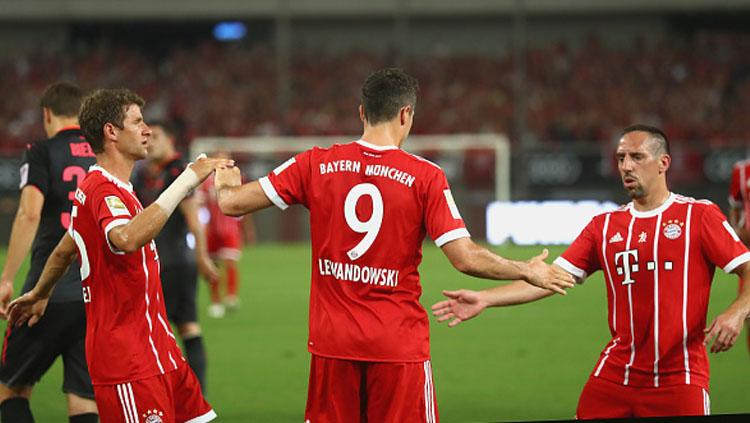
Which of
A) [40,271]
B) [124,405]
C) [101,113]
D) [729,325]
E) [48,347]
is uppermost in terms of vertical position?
[101,113]

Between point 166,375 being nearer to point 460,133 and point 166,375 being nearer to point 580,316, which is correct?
point 580,316

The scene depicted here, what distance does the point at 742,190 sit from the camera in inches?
308

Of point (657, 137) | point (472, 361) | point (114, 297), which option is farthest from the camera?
point (472, 361)

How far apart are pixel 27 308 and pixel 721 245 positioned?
10.8 feet

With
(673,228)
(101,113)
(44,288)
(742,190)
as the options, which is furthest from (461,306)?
(742,190)

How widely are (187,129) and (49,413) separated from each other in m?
23.2

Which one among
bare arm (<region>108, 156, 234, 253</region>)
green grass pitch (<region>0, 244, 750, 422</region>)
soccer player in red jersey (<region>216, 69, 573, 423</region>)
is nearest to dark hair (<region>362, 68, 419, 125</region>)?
soccer player in red jersey (<region>216, 69, 573, 423</region>)

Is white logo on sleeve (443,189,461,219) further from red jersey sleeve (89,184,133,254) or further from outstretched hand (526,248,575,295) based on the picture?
red jersey sleeve (89,184,133,254)

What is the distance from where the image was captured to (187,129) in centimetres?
3011

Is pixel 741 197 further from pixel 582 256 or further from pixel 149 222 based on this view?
pixel 149 222

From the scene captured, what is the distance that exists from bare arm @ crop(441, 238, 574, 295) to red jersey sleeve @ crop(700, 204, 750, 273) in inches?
27.3

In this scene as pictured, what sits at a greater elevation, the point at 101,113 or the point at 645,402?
the point at 101,113

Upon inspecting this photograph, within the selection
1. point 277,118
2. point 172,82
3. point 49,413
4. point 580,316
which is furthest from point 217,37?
point 49,413

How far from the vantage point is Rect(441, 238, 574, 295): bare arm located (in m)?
4.27
